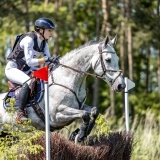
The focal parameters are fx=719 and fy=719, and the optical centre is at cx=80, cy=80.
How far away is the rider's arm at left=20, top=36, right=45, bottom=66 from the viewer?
11.8m

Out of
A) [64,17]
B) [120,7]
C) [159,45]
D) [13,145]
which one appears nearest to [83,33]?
[120,7]

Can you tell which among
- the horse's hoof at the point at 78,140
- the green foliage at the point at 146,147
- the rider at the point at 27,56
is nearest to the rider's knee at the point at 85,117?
the horse's hoof at the point at 78,140

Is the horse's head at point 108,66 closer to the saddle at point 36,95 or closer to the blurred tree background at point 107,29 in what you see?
the saddle at point 36,95

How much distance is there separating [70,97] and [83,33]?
32.7 m

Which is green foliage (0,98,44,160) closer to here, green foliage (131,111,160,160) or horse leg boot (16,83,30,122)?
horse leg boot (16,83,30,122)

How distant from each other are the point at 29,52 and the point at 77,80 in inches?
37.6

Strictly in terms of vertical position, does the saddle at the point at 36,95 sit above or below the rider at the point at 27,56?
below

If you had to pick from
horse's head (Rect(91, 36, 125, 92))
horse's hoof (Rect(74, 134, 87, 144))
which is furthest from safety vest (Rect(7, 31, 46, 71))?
horse's hoof (Rect(74, 134, 87, 144))

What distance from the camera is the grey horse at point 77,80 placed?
11.9 metres

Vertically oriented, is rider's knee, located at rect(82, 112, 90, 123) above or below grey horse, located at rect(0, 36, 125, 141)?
below

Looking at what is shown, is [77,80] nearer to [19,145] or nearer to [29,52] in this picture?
[29,52]

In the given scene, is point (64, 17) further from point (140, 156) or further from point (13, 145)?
point (13, 145)

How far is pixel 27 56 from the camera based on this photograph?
39.3 feet

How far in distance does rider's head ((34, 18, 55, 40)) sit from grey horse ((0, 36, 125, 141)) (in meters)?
0.55
